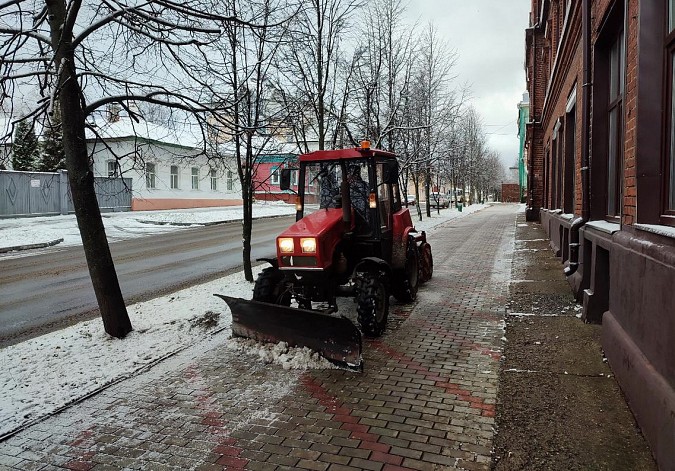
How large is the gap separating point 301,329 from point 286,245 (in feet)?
3.86

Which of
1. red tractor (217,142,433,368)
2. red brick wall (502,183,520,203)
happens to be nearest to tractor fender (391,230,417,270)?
red tractor (217,142,433,368)

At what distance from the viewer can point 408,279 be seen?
8281 millimetres

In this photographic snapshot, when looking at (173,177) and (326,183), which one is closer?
(326,183)

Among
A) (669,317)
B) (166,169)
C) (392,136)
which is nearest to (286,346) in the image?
(669,317)

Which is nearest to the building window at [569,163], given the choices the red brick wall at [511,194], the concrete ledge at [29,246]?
the concrete ledge at [29,246]

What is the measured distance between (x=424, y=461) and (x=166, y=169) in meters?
36.1

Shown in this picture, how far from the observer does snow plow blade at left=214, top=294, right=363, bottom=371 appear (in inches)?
202

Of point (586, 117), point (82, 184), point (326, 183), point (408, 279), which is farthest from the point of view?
point (408, 279)

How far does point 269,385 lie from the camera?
4918mm

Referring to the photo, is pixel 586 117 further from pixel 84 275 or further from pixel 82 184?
pixel 84 275

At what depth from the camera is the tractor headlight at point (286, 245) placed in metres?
6.21

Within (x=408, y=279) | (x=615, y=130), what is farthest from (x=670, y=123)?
(x=408, y=279)

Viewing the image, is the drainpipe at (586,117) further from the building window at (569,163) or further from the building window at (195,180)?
the building window at (195,180)

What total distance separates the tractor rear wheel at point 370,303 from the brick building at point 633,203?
8.15 feet
